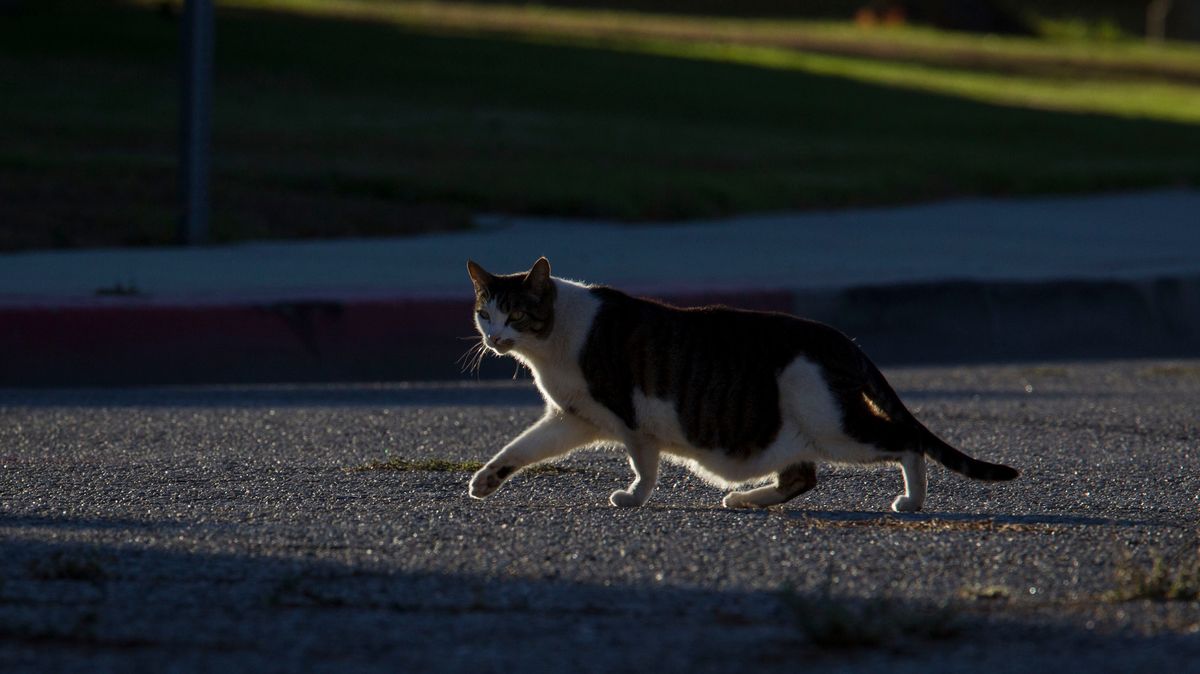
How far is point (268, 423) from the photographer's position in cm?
712

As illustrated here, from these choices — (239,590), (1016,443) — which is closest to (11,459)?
(239,590)

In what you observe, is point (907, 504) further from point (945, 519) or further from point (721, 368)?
point (721, 368)

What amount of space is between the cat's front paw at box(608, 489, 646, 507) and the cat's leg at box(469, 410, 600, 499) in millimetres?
294

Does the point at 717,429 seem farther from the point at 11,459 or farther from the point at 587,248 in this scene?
the point at 587,248

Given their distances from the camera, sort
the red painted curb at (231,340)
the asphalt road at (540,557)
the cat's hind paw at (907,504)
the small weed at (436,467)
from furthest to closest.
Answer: the red painted curb at (231,340) → the small weed at (436,467) → the cat's hind paw at (907,504) → the asphalt road at (540,557)

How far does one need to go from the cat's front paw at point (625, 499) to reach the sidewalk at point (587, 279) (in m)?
3.47

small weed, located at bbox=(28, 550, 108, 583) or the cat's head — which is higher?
the cat's head

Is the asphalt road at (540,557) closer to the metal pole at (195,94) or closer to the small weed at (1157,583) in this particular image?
the small weed at (1157,583)

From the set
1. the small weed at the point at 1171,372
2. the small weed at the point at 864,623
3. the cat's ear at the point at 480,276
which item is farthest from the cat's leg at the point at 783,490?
the small weed at the point at 1171,372

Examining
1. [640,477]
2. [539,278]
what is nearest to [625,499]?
[640,477]

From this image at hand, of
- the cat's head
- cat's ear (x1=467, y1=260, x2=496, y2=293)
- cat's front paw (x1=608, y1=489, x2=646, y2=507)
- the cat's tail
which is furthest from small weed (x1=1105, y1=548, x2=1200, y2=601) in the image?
cat's ear (x1=467, y1=260, x2=496, y2=293)

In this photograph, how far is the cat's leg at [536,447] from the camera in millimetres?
5570

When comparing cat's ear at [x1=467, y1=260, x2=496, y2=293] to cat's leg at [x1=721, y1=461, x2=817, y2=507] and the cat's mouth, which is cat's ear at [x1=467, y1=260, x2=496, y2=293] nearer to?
the cat's mouth

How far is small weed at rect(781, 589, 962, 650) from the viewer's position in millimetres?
3822
